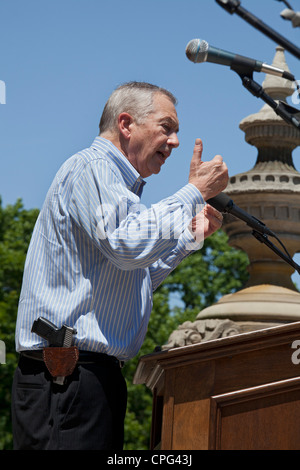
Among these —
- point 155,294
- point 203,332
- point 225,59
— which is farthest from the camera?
point 155,294

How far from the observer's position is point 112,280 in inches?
119

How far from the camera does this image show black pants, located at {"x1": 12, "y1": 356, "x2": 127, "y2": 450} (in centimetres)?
289

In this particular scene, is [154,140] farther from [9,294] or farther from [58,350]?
[9,294]

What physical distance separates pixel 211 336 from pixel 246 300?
1.79ft

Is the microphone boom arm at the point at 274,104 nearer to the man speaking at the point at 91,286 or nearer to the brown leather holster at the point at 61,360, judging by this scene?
the man speaking at the point at 91,286

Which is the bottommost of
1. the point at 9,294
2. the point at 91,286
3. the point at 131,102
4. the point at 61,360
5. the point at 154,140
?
the point at 61,360

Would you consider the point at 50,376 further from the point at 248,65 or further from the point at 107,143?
the point at 248,65

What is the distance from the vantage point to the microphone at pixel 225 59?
10.5 feet

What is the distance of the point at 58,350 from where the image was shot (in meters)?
2.90

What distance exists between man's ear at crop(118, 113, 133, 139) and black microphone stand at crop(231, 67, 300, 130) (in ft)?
1.55

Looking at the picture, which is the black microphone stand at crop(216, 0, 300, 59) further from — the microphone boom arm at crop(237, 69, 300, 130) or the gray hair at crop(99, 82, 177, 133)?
the gray hair at crop(99, 82, 177, 133)

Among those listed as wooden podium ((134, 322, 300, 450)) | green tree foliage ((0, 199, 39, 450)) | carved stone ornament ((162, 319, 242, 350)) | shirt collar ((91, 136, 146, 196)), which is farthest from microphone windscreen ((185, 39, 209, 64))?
green tree foliage ((0, 199, 39, 450))

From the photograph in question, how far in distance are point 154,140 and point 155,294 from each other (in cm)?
2223

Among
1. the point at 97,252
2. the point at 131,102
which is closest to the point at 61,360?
the point at 97,252
